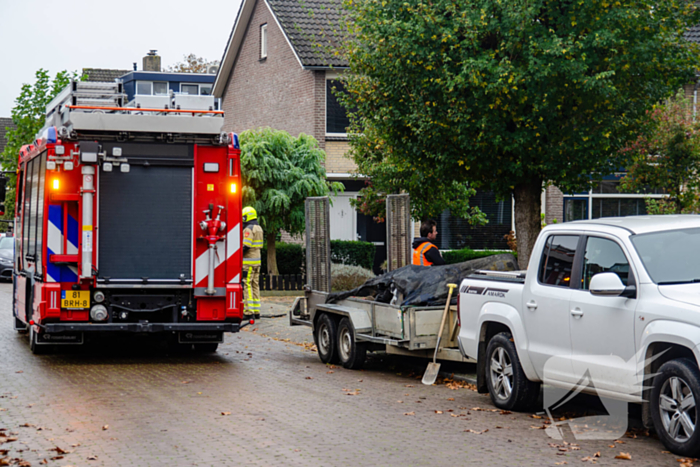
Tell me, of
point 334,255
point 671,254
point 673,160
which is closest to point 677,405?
point 671,254

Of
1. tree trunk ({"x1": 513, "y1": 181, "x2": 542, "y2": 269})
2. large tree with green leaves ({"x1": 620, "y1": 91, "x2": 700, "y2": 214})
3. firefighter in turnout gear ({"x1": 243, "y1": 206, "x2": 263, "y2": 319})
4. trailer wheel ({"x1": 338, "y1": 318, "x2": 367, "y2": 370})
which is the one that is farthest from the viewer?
large tree with green leaves ({"x1": 620, "y1": 91, "x2": 700, "y2": 214})

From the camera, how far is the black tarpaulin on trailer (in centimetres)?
1047

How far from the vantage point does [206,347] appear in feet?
42.6

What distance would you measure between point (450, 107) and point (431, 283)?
3.17m

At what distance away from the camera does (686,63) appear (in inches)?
537

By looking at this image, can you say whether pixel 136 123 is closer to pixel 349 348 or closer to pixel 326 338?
pixel 326 338

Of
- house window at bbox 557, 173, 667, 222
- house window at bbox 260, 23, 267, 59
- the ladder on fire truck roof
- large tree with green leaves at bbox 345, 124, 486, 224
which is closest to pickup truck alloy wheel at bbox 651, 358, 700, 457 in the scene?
the ladder on fire truck roof

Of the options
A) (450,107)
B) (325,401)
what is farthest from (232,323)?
(450,107)

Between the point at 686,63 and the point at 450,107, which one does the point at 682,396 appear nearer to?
the point at 450,107

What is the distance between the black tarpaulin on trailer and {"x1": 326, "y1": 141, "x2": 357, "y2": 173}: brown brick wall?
15.9m

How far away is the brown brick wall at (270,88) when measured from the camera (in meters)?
27.6

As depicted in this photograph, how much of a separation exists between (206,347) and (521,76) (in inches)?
226

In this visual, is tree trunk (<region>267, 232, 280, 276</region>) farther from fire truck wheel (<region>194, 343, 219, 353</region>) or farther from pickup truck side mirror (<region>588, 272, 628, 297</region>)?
pickup truck side mirror (<region>588, 272, 628, 297</region>)

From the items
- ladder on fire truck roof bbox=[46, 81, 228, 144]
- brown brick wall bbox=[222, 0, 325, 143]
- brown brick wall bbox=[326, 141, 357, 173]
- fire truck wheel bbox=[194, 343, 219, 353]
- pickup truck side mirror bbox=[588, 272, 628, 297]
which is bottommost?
fire truck wheel bbox=[194, 343, 219, 353]
